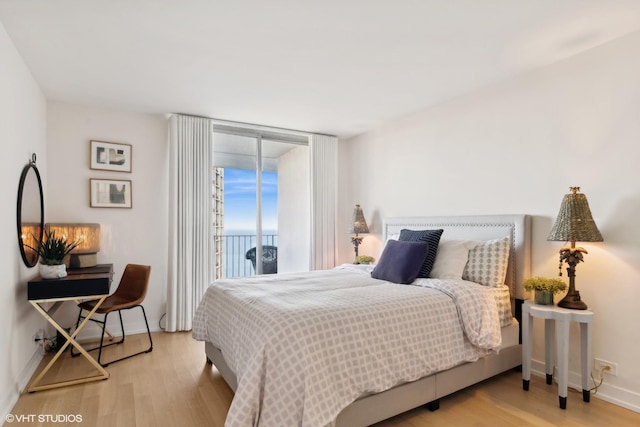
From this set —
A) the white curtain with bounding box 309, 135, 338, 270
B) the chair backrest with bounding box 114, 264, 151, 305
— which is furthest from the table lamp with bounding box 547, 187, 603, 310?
the chair backrest with bounding box 114, 264, 151, 305

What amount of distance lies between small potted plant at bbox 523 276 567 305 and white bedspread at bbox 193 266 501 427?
32 cm

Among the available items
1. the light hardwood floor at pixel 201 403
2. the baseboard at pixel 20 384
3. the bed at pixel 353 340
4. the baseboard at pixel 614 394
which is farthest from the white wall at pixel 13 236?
the baseboard at pixel 614 394

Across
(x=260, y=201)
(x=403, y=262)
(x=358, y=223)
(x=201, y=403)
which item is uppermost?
(x=260, y=201)

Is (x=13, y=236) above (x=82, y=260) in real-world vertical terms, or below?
above

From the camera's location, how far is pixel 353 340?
196 centimetres

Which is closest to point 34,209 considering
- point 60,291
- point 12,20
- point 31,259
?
point 31,259

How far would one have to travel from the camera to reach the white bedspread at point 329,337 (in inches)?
68.2

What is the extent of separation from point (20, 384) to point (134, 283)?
113 cm

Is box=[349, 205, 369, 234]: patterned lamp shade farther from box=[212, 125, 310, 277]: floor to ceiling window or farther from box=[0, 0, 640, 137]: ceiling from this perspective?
box=[0, 0, 640, 137]: ceiling

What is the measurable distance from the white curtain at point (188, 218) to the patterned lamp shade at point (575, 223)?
3.53 m

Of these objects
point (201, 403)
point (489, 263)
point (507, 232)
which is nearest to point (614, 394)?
point (489, 263)

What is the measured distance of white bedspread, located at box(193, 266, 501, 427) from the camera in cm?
A: 173

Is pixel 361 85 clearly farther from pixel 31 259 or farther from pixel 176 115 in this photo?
pixel 31 259

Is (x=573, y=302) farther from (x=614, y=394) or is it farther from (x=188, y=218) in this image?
(x=188, y=218)
